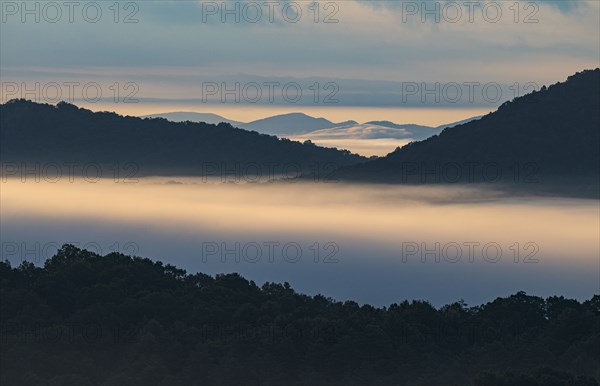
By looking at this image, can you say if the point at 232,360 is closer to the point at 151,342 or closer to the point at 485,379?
the point at 151,342

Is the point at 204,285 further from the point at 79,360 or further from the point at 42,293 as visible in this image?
the point at 79,360

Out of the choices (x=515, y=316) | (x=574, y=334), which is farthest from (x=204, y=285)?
(x=574, y=334)

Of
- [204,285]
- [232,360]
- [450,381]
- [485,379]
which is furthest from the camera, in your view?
[204,285]

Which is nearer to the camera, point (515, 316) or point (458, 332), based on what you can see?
point (458, 332)

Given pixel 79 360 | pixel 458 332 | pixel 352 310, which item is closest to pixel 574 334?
pixel 458 332

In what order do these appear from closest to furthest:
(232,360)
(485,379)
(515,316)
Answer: (485,379)
(232,360)
(515,316)

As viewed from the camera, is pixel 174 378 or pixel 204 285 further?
pixel 204 285
